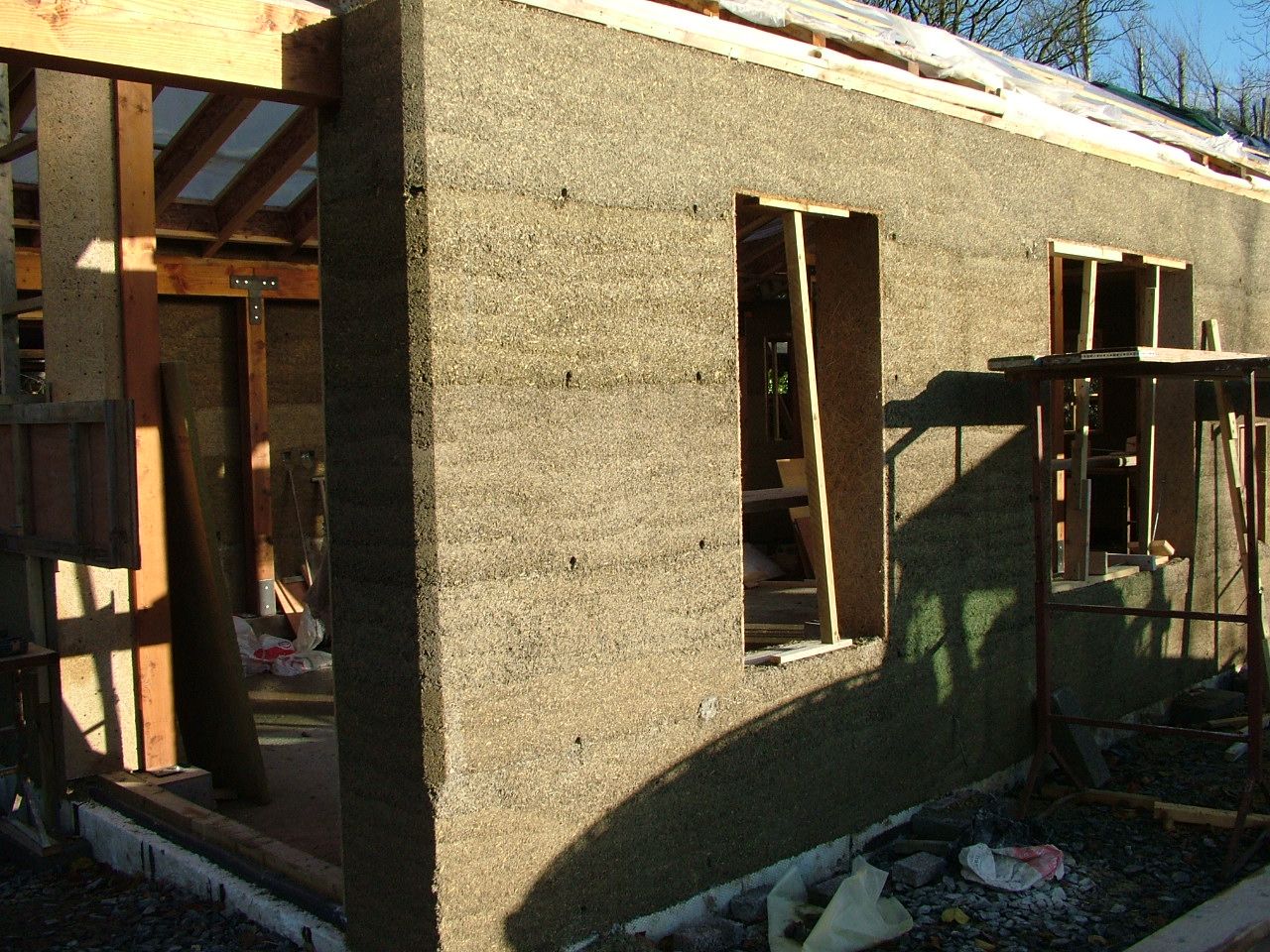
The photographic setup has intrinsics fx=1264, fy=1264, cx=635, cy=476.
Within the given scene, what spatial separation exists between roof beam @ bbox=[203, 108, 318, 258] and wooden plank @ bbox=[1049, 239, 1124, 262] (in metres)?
4.28

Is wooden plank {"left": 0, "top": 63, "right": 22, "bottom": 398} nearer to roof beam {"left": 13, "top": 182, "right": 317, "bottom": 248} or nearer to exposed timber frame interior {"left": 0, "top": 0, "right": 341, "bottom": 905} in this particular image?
exposed timber frame interior {"left": 0, "top": 0, "right": 341, "bottom": 905}

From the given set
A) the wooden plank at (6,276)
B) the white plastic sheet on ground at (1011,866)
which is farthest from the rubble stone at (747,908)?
the wooden plank at (6,276)

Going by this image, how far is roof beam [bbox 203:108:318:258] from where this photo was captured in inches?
309

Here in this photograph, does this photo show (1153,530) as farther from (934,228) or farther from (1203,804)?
Answer: (934,228)

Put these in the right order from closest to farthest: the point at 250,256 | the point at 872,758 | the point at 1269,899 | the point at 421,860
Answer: the point at 421,860 < the point at 1269,899 < the point at 872,758 < the point at 250,256

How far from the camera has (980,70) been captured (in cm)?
642

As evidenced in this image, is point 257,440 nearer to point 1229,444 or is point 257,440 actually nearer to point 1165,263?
point 1165,263

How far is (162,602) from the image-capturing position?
614 cm

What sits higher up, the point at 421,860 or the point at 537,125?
the point at 537,125

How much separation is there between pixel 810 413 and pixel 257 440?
237 inches

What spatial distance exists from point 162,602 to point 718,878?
304 centimetres

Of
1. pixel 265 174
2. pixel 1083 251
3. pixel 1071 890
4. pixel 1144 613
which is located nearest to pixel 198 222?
pixel 265 174

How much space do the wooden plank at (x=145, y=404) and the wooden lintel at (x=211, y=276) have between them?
3.43 metres

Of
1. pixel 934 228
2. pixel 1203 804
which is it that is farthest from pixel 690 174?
pixel 1203 804
